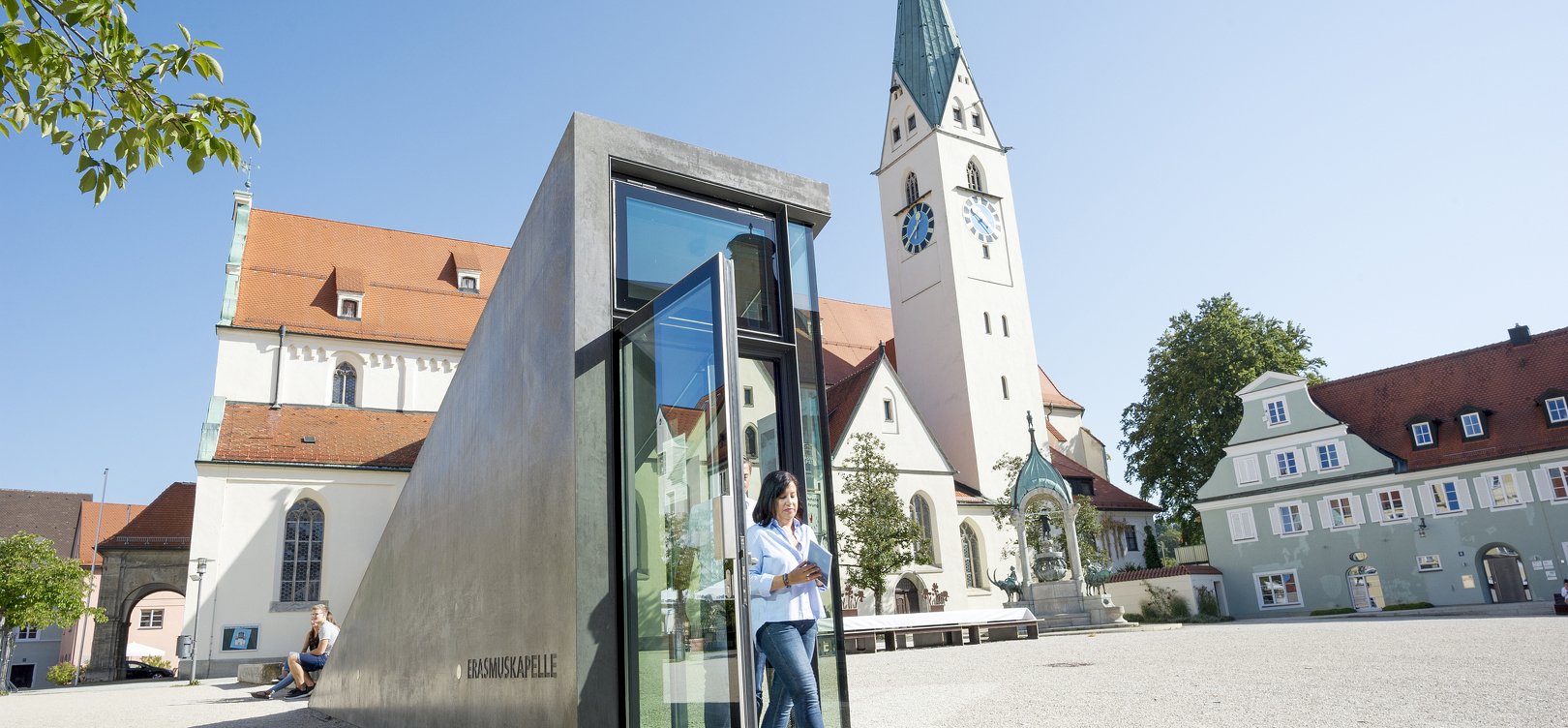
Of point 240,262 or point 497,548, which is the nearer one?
point 497,548

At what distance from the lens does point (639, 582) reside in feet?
14.6

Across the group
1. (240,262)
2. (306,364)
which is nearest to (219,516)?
(306,364)

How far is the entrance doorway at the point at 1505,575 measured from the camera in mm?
27125

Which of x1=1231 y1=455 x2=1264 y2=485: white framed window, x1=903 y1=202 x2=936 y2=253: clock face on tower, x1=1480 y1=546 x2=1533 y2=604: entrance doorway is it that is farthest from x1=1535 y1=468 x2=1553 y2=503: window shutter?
x1=903 y1=202 x2=936 y2=253: clock face on tower

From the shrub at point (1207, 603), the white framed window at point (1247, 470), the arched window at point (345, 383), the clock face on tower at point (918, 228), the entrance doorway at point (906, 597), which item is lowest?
the shrub at point (1207, 603)

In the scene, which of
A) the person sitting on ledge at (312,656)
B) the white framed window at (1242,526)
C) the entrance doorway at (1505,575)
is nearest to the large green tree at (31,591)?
the person sitting on ledge at (312,656)

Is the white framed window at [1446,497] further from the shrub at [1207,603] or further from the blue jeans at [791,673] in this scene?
the blue jeans at [791,673]

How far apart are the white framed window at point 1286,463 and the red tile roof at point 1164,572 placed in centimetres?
403

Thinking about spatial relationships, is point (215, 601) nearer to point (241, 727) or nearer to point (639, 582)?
point (241, 727)

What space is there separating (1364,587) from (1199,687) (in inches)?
1035

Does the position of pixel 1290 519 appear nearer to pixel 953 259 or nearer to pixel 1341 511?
pixel 1341 511

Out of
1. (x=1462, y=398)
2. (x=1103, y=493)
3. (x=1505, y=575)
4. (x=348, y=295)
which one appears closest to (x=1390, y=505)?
(x=1505, y=575)

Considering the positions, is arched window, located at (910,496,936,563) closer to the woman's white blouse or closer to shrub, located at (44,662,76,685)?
the woman's white blouse

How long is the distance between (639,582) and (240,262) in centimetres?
3029
